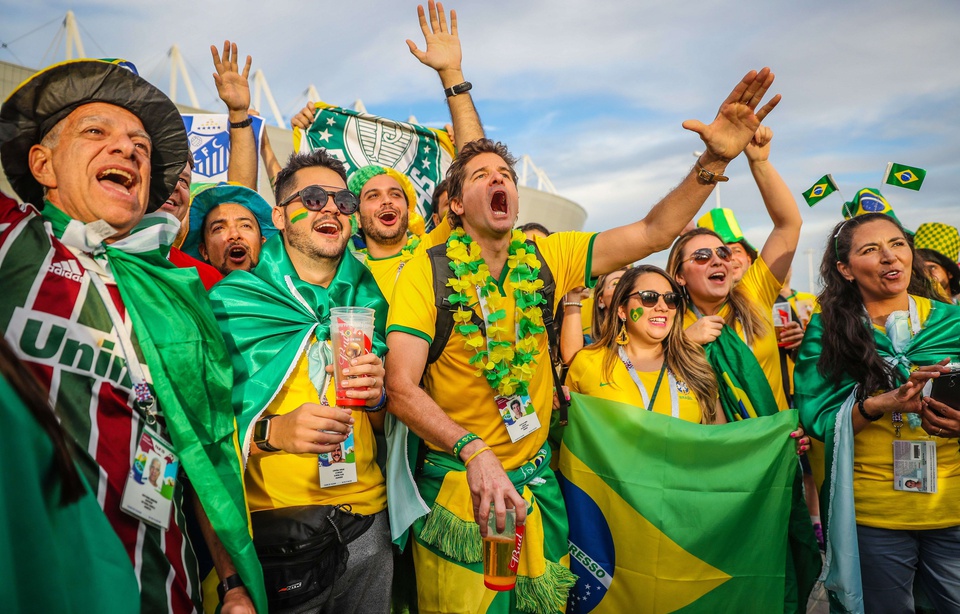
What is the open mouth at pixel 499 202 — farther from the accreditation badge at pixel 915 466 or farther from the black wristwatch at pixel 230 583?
the accreditation badge at pixel 915 466

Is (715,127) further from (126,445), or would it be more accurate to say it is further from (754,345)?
(126,445)

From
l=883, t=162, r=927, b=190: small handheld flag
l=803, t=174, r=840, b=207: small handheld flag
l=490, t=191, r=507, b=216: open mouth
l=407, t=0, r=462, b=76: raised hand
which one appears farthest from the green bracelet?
l=883, t=162, r=927, b=190: small handheld flag

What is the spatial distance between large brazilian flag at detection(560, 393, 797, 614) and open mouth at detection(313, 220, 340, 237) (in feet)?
5.07

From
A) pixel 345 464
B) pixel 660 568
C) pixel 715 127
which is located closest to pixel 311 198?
pixel 345 464

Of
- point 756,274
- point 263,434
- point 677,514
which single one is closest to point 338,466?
point 263,434

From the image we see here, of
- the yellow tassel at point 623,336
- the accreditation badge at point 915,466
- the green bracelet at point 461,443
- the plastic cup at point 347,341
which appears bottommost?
the accreditation badge at point 915,466

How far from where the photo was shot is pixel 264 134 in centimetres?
523

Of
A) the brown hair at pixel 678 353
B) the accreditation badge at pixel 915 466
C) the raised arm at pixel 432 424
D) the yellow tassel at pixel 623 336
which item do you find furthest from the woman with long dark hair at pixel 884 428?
the raised arm at pixel 432 424

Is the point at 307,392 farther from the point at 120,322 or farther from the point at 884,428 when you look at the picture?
the point at 884,428

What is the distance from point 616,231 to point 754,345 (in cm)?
128

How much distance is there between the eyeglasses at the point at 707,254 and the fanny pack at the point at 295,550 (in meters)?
2.65

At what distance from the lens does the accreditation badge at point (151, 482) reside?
1.79 metres

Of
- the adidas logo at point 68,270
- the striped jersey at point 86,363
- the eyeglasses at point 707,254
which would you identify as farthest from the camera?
the eyeglasses at point 707,254

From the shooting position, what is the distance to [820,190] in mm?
4266
